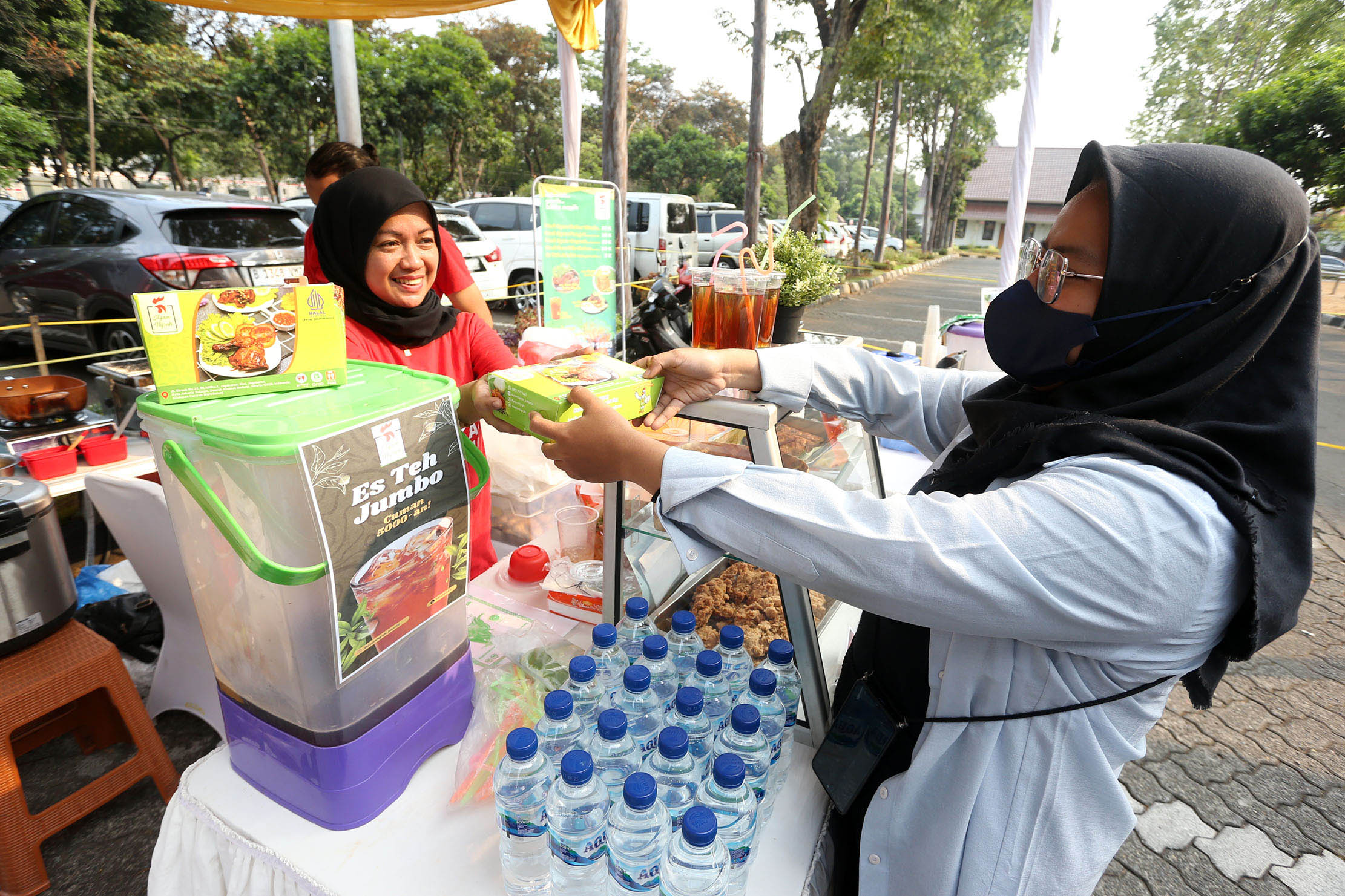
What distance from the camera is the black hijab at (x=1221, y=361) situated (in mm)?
836

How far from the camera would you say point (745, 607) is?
1598 millimetres

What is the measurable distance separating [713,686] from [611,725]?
12.4 inches

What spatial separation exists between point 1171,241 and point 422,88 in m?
20.4

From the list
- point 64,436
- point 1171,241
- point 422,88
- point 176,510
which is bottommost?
point 64,436

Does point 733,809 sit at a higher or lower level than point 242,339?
lower

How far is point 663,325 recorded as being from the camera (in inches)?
84.7

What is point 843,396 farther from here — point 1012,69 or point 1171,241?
point 1012,69

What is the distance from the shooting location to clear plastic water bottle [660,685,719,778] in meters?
1.06

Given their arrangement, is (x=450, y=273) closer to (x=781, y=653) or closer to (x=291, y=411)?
(x=291, y=411)

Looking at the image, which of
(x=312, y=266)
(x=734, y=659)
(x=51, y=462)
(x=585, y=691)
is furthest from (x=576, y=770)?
(x=51, y=462)

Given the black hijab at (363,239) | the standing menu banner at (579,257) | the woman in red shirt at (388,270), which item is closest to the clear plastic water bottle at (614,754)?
the woman in red shirt at (388,270)

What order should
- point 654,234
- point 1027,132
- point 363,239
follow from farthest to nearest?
point 654,234 < point 1027,132 < point 363,239

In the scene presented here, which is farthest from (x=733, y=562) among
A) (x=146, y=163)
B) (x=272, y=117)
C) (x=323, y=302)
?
(x=146, y=163)

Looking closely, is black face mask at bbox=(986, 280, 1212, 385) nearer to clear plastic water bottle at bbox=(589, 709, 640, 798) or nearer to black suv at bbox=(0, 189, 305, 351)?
clear plastic water bottle at bbox=(589, 709, 640, 798)
